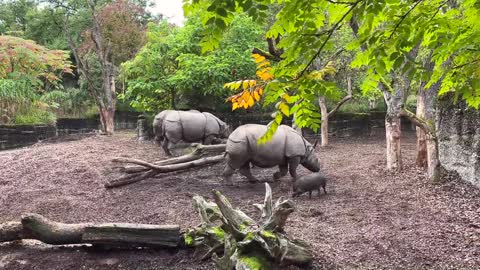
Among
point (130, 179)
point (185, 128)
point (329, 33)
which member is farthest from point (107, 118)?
point (329, 33)

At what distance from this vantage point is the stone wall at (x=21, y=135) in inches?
524

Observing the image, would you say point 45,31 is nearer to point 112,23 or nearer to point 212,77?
point 112,23

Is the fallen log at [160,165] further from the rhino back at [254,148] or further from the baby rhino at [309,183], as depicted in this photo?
the baby rhino at [309,183]

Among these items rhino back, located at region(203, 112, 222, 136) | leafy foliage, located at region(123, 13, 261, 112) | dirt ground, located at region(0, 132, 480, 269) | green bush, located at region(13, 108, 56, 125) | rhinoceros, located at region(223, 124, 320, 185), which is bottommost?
dirt ground, located at region(0, 132, 480, 269)

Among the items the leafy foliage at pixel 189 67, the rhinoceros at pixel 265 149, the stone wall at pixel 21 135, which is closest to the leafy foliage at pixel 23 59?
the stone wall at pixel 21 135

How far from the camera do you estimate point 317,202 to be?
629 cm

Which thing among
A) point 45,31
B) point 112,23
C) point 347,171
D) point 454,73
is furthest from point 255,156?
point 45,31

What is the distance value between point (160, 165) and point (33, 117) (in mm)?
9525

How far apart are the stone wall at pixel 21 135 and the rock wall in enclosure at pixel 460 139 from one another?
12639mm

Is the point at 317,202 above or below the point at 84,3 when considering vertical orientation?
below

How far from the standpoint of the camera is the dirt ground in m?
4.23

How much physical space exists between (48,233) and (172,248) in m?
1.38

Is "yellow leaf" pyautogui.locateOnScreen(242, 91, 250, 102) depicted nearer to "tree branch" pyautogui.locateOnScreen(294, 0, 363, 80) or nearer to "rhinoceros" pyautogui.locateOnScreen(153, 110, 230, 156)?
"tree branch" pyautogui.locateOnScreen(294, 0, 363, 80)

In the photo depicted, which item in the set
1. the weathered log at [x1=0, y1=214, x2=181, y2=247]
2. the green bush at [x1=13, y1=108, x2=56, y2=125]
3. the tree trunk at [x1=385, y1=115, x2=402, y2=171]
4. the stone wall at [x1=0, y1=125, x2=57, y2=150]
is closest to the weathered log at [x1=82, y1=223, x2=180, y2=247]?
the weathered log at [x1=0, y1=214, x2=181, y2=247]
